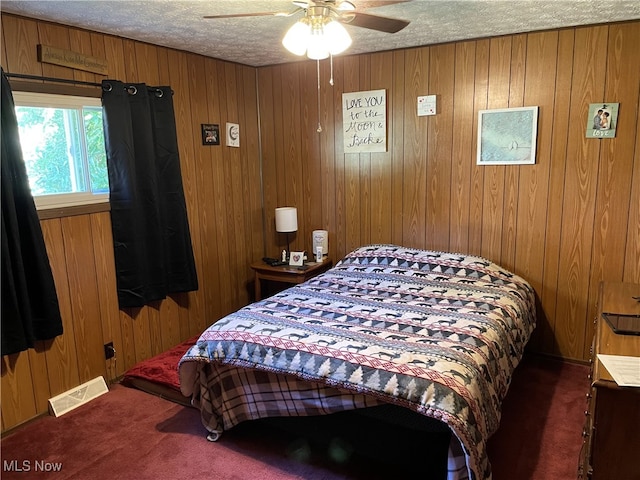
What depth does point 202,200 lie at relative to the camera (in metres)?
3.71

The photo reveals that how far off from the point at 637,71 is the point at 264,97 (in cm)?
275

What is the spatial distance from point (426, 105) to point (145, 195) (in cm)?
210

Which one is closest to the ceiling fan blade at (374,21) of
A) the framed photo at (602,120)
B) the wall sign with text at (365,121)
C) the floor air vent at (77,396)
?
the wall sign with text at (365,121)

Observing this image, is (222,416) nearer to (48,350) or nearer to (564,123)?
(48,350)

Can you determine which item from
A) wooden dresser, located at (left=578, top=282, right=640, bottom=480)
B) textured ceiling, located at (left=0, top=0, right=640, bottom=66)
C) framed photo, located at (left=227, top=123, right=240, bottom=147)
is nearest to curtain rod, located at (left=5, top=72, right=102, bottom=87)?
textured ceiling, located at (left=0, top=0, right=640, bottom=66)

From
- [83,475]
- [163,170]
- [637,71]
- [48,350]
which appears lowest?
[83,475]

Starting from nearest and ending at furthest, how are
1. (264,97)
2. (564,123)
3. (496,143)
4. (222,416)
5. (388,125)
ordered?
(222,416), (564,123), (496,143), (388,125), (264,97)

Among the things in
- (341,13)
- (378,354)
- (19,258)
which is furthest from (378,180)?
(19,258)

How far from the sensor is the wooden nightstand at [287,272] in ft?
12.1

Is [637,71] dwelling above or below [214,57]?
below

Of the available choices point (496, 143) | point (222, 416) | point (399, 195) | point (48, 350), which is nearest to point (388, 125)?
point (399, 195)

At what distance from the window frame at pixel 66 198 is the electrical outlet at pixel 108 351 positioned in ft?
2.89

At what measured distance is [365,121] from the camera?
3713 mm

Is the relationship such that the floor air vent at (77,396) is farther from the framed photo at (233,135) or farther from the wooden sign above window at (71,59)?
the framed photo at (233,135)
